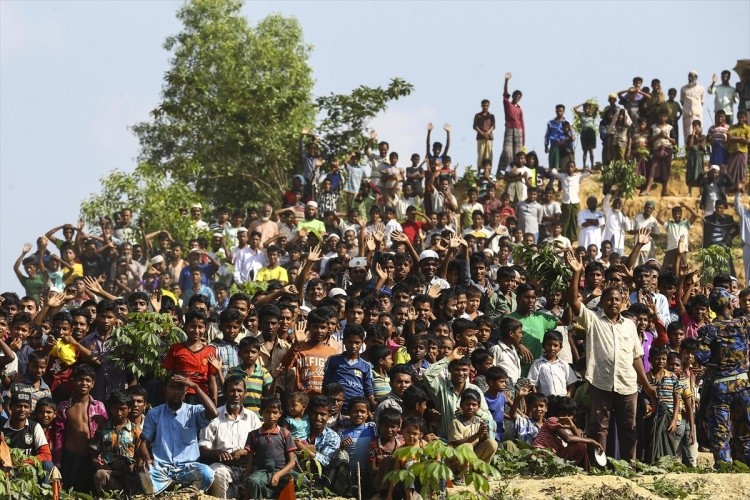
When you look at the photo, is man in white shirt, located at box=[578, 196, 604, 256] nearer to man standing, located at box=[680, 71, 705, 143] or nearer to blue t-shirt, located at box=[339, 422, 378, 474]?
man standing, located at box=[680, 71, 705, 143]

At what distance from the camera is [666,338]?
1549cm

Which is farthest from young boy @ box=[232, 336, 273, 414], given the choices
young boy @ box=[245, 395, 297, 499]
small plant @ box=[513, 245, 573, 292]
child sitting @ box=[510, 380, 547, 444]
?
small plant @ box=[513, 245, 573, 292]

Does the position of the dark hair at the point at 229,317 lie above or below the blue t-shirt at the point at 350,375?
above

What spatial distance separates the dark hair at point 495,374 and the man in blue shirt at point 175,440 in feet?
8.19

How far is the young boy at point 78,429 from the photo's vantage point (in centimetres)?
1264

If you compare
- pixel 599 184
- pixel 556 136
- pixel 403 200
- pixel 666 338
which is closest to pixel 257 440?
pixel 666 338

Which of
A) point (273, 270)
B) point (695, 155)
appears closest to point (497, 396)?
point (273, 270)

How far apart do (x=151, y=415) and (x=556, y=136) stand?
1510 cm

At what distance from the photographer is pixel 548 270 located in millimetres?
16156

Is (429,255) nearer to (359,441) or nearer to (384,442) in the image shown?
(359,441)

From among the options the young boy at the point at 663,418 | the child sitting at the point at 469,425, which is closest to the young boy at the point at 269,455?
the child sitting at the point at 469,425

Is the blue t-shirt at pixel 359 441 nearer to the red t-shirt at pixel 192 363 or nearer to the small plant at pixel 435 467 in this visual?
the small plant at pixel 435 467

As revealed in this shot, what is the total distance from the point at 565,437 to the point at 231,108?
59.4 feet

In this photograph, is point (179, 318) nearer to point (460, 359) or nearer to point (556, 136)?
point (460, 359)
